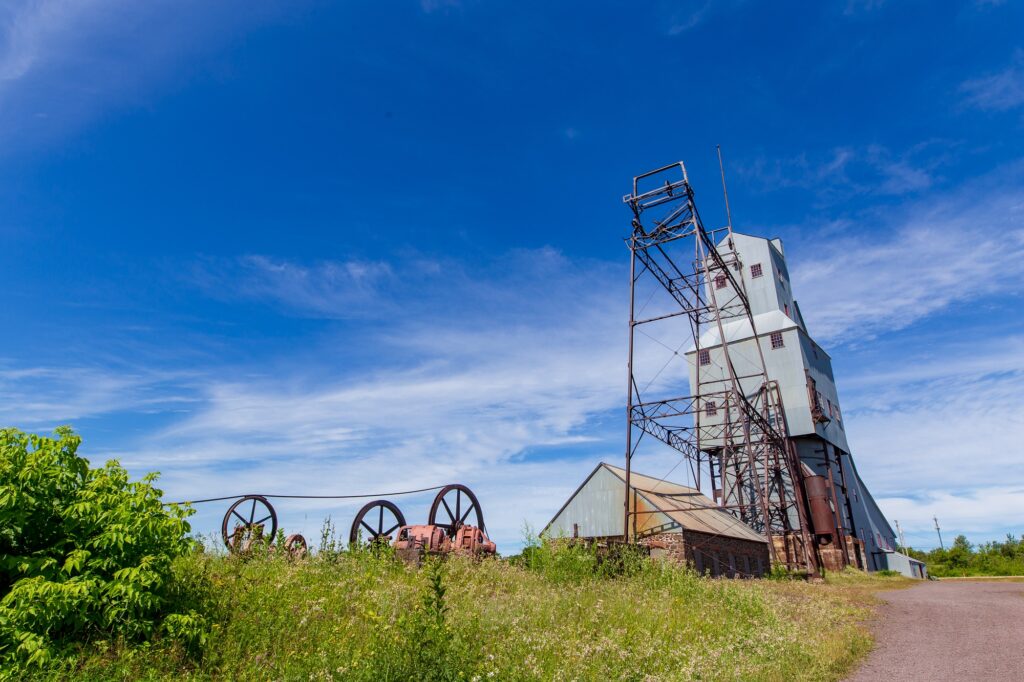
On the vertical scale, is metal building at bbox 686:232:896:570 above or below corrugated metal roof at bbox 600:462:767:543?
above

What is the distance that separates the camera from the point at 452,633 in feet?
19.0

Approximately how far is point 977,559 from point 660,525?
2028 inches

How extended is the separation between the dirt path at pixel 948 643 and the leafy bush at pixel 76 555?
8.66 metres

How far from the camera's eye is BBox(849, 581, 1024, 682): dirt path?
767 centimetres

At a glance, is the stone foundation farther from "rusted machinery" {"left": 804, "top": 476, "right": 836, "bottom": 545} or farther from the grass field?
the grass field

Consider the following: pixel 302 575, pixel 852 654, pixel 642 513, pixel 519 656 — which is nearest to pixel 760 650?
pixel 852 654

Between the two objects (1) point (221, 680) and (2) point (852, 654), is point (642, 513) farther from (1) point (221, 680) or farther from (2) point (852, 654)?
(1) point (221, 680)

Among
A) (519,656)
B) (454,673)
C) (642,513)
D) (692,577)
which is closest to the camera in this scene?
(454,673)

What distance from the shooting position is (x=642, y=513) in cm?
2280

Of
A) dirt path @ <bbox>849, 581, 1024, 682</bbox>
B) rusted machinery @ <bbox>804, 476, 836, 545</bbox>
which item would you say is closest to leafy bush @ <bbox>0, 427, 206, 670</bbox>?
dirt path @ <bbox>849, 581, 1024, 682</bbox>

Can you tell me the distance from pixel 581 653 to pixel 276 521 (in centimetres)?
1114

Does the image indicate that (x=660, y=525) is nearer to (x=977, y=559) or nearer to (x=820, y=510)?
(x=820, y=510)

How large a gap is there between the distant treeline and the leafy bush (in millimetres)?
59671

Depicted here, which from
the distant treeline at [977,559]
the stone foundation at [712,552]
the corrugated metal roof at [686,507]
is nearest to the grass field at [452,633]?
the stone foundation at [712,552]
